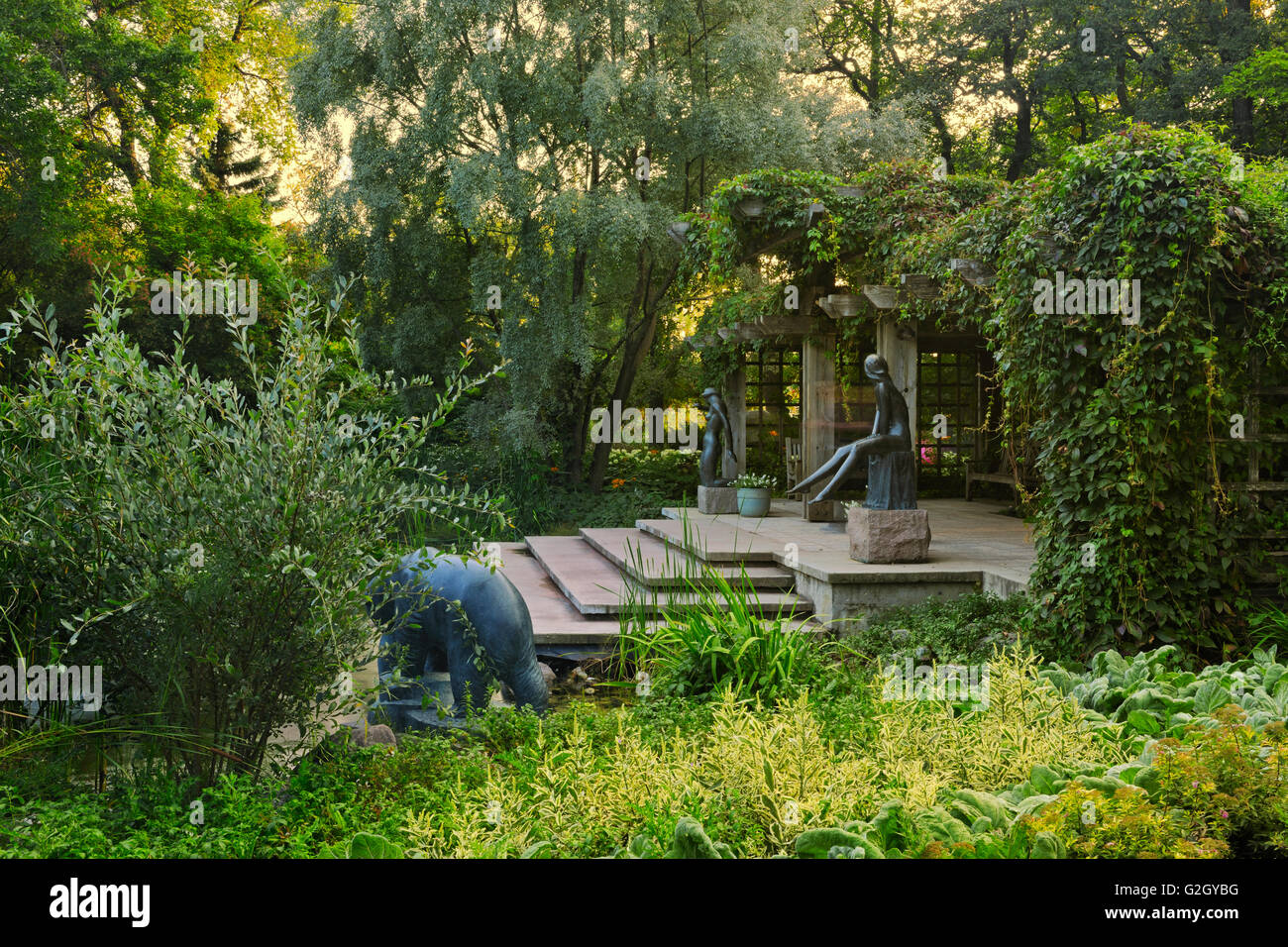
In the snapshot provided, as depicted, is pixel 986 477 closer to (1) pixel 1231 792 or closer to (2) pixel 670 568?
(2) pixel 670 568

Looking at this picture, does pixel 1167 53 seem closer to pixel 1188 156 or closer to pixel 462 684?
pixel 1188 156

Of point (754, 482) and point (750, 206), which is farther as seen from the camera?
point (754, 482)

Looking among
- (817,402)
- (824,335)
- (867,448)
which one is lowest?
(867,448)

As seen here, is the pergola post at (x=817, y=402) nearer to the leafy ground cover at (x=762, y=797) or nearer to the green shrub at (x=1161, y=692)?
the green shrub at (x=1161, y=692)

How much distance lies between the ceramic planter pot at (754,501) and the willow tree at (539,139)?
331 centimetres

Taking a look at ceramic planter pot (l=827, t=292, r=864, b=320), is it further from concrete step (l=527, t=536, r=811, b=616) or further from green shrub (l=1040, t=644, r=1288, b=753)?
green shrub (l=1040, t=644, r=1288, b=753)

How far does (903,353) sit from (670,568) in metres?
3.47

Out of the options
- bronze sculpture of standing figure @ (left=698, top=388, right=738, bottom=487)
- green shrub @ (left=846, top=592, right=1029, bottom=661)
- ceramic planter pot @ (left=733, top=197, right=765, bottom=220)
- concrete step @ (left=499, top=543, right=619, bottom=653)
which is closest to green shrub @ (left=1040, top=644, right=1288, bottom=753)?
green shrub @ (left=846, top=592, right=1029, bottom=661)

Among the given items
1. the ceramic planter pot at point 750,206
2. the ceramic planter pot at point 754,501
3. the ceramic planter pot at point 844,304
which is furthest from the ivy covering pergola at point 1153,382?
the ceramic planter pot at point 754,501

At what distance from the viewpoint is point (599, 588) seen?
308 inches

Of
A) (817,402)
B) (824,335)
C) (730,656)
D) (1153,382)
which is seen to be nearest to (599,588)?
(730,656)

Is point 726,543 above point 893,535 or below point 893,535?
below
